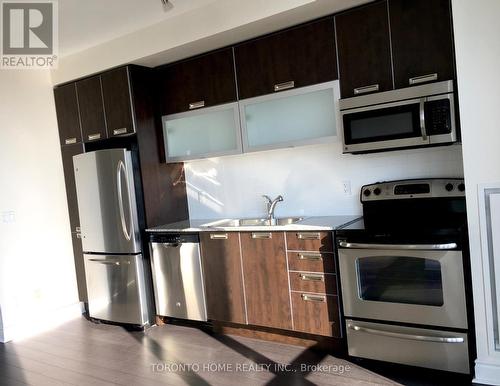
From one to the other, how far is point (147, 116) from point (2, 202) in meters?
1.56

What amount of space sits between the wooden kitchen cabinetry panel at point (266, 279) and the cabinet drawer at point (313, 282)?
7cm

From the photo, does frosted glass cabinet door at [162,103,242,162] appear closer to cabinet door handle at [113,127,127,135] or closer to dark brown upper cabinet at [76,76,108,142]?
cabinet door handle at [113,127,127,135]

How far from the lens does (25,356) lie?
343 centimetres

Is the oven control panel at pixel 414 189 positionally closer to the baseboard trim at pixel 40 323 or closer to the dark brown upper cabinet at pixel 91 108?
the dark brown upper cabinet at pixel 91 108

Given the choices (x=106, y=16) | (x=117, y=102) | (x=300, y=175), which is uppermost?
(x=106, y=16)

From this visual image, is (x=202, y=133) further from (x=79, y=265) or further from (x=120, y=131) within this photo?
(x=79, y=265)

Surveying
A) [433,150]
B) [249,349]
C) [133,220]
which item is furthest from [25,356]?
[433,150]

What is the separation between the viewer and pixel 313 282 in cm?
295

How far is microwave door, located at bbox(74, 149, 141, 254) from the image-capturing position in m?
3.71

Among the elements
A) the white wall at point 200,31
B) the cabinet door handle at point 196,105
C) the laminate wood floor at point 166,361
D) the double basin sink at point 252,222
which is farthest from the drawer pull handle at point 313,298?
the white wall at point 200,31

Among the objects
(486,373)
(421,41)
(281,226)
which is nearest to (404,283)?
(486,373)

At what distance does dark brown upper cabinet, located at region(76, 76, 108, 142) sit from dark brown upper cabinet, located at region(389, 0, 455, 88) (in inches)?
104

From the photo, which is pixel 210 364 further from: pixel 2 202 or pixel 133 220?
pixel 2 202

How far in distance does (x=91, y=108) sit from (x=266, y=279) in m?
2.37
